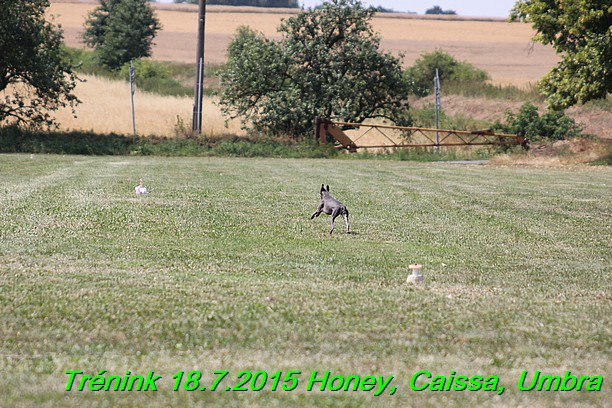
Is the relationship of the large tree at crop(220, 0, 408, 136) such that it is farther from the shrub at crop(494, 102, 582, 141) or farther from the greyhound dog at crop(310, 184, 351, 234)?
the greyhound dog at crop(310, 184, 351, 234)

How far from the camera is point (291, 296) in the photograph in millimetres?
7445

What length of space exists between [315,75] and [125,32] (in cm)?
→ 4238

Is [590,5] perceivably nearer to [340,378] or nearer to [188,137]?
[188,137]

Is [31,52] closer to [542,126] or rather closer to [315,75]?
[315,75]

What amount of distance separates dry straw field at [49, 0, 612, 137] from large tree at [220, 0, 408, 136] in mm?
2349

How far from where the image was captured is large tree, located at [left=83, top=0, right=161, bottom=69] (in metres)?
77.2

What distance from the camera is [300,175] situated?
2333 centimetres

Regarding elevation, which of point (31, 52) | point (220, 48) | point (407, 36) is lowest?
point (31, 52)

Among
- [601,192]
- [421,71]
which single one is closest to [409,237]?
[601,192]

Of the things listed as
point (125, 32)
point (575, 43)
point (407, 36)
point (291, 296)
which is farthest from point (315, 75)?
point (407, 36)

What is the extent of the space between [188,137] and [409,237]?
90.4 ft

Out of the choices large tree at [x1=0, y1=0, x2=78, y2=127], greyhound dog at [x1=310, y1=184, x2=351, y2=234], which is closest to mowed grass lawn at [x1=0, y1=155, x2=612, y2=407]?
greyhound dog at [x1=310, y1=184, x2=351, y2=234]

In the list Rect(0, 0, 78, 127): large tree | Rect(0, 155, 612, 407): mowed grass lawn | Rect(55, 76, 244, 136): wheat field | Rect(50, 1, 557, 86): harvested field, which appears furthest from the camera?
Rect(50, 1, 557, 86): harvested field

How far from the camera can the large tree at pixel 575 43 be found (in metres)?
29.2
